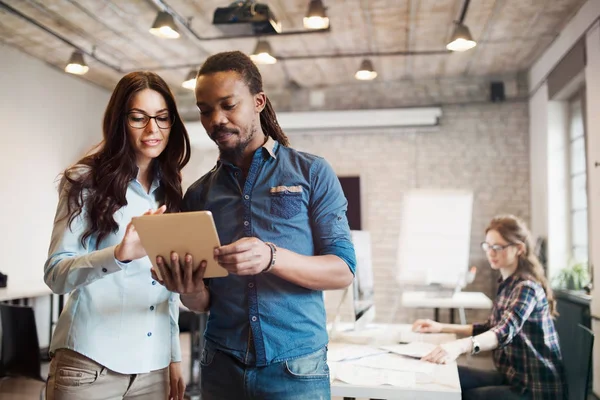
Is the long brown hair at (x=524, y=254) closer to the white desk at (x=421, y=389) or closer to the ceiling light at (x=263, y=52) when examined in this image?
the white desk at (x=421, y=389)

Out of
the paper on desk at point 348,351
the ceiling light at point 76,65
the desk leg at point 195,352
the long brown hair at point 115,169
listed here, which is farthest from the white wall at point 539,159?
the long brown hair at point 115,169

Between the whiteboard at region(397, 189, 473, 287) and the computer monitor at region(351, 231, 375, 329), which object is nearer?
the computer monitor at region(351, 231, 375, 329)

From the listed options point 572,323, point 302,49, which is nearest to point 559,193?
point 302,49

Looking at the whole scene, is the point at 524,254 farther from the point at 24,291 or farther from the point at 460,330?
the point at 24,291

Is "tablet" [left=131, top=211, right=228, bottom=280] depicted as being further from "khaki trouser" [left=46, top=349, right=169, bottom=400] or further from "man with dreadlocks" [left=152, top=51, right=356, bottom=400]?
"khaki trouser" [left=46, top=349, right=169, bottom=400]

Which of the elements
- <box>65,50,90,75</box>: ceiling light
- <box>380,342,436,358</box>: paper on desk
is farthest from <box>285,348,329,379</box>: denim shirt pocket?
<box>65,50,90,75</box>: ceiling light

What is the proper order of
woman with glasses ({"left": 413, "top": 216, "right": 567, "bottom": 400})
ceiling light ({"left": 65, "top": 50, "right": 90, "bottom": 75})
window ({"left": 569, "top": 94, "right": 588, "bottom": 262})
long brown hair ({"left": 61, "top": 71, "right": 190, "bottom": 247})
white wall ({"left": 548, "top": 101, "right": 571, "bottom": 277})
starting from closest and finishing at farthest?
long brown hair ({"left": 61, "top": 71, "right": 190, "bottom": 247}) → woman with glasses ({"left": 413, "top": 216, "right": 567, "bottom": 400}) → ceiling light ({"left": 65, "top": 50, "right": 90, "bottom": 75}) → window ({"left": 569, "top": 94, "right": 588, "bottom": 262}) → white wall ({"left": 548, "top": 101, "right": 571, "bottom": 277})

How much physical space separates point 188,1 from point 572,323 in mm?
3401

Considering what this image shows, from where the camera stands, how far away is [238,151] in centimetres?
143

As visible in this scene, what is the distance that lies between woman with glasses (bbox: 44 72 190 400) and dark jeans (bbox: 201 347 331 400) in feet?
0.89

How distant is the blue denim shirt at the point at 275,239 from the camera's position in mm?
1328

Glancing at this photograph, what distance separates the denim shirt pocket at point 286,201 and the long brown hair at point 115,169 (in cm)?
45

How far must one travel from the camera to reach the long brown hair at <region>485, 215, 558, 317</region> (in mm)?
2727

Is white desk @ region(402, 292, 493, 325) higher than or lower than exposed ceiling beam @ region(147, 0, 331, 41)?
lower
